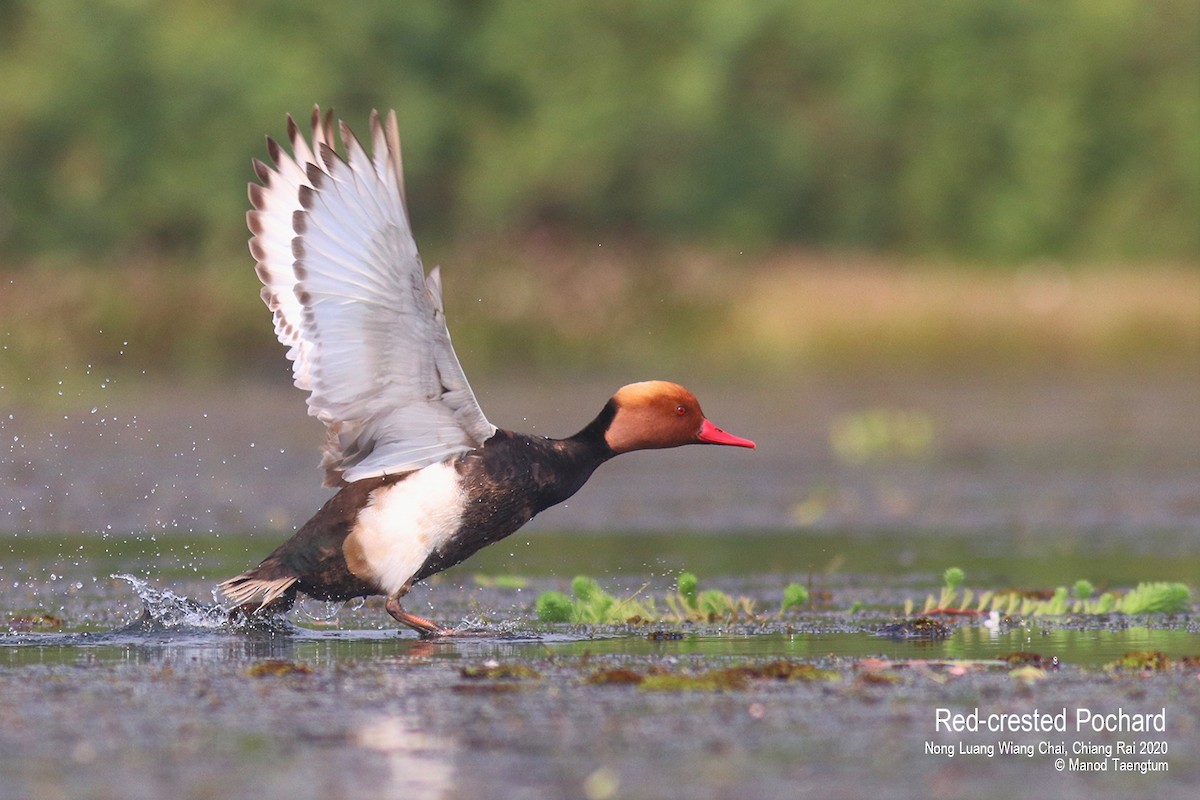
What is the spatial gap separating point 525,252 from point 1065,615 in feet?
72.1

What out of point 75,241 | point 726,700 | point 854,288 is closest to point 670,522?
point 726,700

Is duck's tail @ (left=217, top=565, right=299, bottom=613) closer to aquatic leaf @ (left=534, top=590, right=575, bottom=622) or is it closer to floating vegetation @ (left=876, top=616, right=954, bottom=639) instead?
aquatic leaf @ (left=534, top=590, right=575, bottom=622)

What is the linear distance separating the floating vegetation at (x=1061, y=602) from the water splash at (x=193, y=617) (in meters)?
2.42

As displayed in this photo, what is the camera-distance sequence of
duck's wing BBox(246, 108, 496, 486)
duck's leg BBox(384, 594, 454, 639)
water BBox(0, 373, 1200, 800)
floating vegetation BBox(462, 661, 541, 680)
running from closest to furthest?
1. water BBox(0, 373, 1200, 800)
2. floating vegetation BBox(462, 661, 541, 680)
3. duck's wing BBox(246, 108, 496, 486)
4. duck's leg BBox(384, 594, 454, 639)

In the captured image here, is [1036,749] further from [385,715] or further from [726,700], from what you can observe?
[385,715]

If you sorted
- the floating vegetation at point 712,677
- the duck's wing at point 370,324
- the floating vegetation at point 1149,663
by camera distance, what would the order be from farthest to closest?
the duck's wing at point 370,324 → the floating vegetation at point 1149,663 → the floating vegetation at point 712,677

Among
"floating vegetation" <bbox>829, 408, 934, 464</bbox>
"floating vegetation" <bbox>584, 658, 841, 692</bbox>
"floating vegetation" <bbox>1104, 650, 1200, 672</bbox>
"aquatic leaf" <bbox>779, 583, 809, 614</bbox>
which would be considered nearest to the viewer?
"floating vegetation" <bbox>584, 658, 841, 692</bbox>

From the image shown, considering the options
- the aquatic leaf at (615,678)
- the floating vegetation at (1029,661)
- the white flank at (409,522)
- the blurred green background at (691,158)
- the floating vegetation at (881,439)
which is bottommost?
the aquatic leaf at (615,678)

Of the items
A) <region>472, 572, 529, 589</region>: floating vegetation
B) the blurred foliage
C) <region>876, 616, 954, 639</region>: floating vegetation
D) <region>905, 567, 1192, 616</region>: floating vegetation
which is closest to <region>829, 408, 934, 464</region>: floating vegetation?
<region>472, 572, 529, 589</region>: floating vegetation

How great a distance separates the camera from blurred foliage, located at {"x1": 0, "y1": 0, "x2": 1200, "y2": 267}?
3812cm

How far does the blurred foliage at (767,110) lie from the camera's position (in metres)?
38.1

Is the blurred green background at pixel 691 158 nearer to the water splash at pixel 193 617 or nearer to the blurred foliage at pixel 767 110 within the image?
the blurred foliage at pixel 767 110

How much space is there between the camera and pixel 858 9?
135 feet

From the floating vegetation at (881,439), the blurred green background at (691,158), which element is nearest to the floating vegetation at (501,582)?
the floating vegetation at (881,439)
